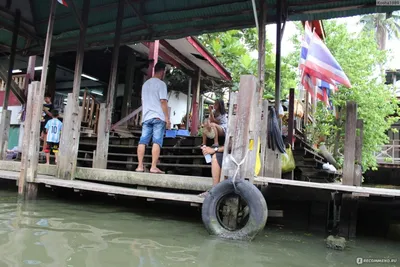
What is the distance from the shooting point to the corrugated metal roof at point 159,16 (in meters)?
5.56

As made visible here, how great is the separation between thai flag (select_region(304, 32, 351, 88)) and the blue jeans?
3314 millimetres

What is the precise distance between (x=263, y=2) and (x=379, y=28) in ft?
90.8

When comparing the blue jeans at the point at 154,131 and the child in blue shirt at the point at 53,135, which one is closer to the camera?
the blue jeans at the point at 154,131

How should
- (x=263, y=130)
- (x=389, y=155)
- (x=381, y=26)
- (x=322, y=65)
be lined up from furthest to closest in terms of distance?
(x=381, y=26), (x=389, y=155), (x=322, y=65), (x=263, y=130)

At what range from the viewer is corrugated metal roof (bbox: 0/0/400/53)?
18.2 feet

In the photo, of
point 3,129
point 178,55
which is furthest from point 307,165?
point 3,129

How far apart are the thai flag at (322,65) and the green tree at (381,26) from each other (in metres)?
24.7

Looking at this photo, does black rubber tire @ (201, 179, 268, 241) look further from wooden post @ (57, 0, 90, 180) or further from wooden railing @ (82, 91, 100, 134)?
wooden railing @ (82, 91, 100, 134)

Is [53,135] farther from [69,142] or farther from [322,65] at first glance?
[322,65]

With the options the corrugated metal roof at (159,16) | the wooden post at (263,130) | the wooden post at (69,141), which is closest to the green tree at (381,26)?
the corrugated metal roof at (159,16)

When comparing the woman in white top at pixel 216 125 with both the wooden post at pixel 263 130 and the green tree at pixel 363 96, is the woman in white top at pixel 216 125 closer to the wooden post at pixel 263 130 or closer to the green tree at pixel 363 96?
the wooden post at pixel 263 130

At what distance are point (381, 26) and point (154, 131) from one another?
2891 centimetres

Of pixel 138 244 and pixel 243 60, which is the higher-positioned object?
pixel 243 60

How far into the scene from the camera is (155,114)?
5.08 metres
